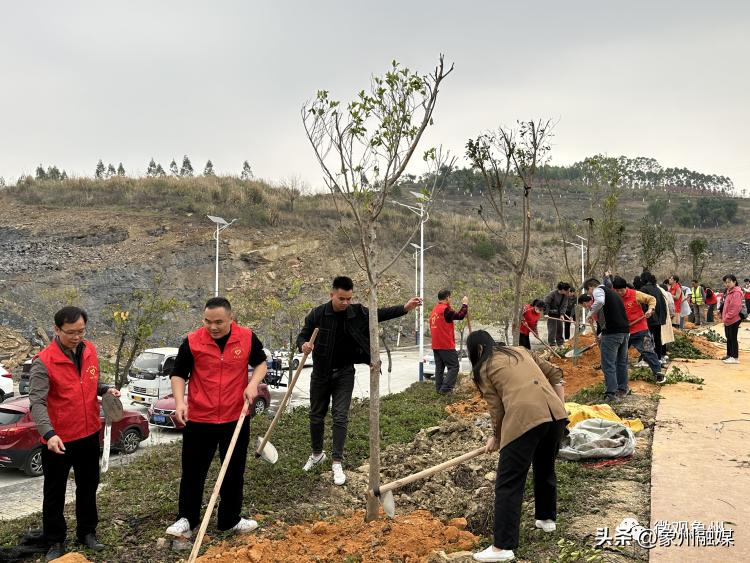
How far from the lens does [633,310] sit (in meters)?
9.01

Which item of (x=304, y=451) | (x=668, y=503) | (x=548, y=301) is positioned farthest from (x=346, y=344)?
(x=548, y=301)

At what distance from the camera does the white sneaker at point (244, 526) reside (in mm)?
4523

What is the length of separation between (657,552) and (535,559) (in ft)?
2.41

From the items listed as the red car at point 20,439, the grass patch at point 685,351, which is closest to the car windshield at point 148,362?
the red car at point 20,439

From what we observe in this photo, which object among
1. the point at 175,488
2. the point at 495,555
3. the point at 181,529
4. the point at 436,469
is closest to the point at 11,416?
the point at 175,488

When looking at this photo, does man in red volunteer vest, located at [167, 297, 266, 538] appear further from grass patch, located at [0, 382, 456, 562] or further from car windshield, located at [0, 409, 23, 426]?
car windshield, located at [0, 409, 23, 426]

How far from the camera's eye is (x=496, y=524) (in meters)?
3.80

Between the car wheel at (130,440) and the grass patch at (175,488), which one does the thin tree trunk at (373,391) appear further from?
the car wheel at (130,440)

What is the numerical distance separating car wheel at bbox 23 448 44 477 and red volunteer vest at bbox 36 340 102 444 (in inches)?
213

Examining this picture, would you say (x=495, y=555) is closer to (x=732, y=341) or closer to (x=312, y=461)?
(x=312, y=461)

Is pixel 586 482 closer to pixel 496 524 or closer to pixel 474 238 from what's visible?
pixel 496 524

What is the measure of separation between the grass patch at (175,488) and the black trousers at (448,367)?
6.24 ft

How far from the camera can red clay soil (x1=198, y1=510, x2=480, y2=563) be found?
395 cm

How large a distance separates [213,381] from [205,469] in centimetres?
65
